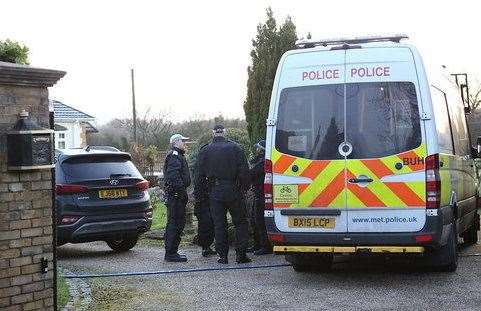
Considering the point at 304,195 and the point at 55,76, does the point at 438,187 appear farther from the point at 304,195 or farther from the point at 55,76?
the point at 55,76

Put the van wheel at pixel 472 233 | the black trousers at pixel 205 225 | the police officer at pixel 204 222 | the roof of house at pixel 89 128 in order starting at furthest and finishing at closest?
1. the roof of house at pixel 89 128
2. the van wheel at pixel 472 233
3. the black trousers at pixel 205 225
4. the police officer at pixel 204 222

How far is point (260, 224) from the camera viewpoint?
1102 cm

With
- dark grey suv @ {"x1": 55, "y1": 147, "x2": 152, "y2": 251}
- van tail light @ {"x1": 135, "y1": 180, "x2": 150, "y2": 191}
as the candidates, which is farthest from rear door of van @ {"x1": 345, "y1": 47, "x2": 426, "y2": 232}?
van tail light @ {"x1": 135, "y1": 180, "x2": 150, "y2": 191}

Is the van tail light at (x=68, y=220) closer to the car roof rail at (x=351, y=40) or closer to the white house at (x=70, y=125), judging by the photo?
the car roof rail at (x=351, y=40)

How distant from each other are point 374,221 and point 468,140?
14.8 ft

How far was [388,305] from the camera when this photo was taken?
703cm

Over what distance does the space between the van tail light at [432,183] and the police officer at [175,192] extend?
3926mm

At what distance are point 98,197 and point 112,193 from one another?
0.24m

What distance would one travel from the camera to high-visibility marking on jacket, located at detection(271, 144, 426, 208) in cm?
775

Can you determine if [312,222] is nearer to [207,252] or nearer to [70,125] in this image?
[207,252]

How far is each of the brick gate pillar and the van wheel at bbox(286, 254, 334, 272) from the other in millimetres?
3538

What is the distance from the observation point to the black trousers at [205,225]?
11070mm

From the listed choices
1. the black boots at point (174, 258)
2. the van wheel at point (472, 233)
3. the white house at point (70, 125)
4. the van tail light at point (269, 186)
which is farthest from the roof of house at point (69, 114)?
the van tail light at point (269, 186)

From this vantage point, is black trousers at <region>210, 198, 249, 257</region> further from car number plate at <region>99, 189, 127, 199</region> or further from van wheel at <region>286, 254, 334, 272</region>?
car number plate at <region>99, 189, 127, 199</region>
